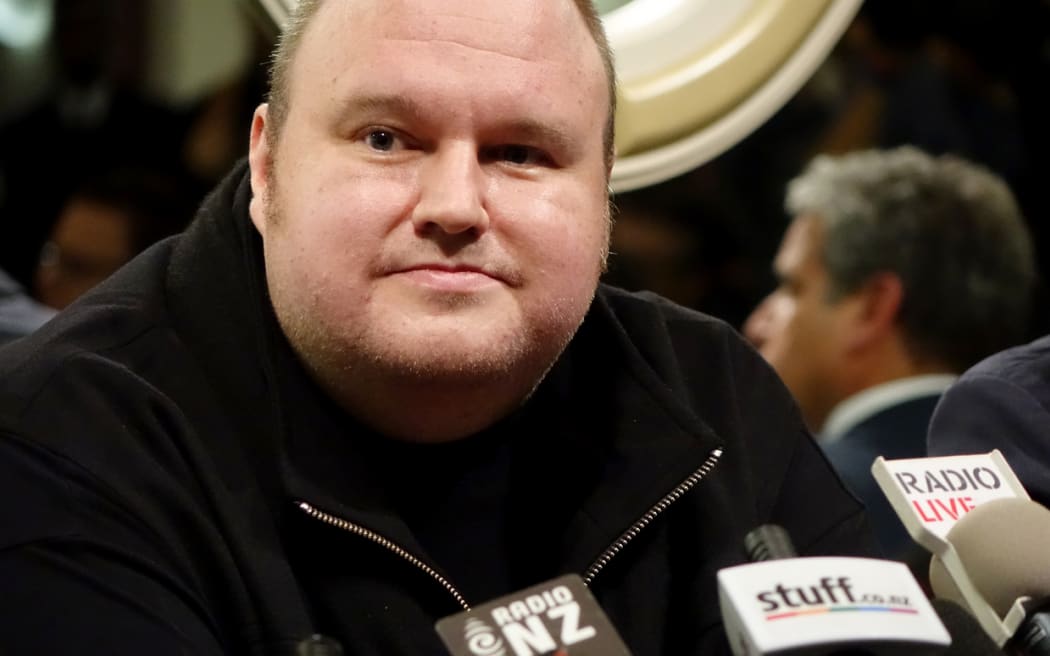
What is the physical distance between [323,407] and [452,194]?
24cm

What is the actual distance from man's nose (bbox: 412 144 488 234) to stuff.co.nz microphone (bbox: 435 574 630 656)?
0.35 metres

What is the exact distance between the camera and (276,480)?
4.32ft

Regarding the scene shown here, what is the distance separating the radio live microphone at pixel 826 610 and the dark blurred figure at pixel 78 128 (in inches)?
93.4

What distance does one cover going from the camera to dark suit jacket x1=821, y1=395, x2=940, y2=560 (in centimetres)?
241

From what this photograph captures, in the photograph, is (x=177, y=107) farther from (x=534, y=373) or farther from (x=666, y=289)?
(x=534, y=373)

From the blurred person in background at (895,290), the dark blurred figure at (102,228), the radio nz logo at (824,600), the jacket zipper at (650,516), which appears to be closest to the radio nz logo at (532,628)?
the radio nz logo at (824,600)

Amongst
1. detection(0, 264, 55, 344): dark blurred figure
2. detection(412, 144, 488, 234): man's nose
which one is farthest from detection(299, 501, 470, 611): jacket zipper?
detection(0, 264, 55, 344): dark blurred figure

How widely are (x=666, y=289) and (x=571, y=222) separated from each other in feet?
6.84

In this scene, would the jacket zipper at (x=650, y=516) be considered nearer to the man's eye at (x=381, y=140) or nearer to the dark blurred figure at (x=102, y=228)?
the man's eye at (x=381, y=140)

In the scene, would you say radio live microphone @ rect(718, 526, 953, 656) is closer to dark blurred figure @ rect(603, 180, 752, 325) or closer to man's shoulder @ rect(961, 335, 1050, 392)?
man's shoulder @ rect(961, 335, 1050, 392)

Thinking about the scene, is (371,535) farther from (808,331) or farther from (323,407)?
(808,331)

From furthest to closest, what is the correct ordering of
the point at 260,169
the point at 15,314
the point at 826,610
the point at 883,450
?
the point at 883,450
the point at 15,314
the point at 260,169
the point at 826,610

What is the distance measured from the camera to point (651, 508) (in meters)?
1.42

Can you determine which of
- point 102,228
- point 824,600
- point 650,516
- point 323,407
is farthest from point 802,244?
point 824,600
